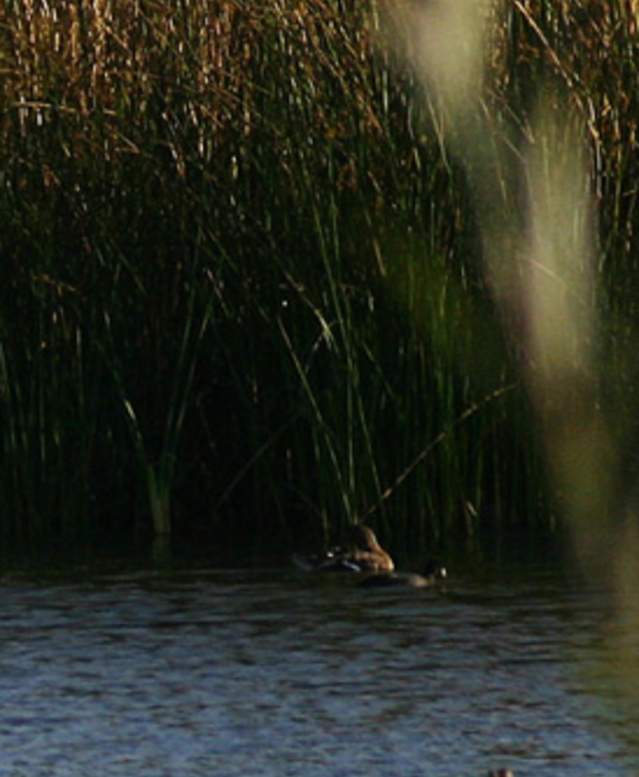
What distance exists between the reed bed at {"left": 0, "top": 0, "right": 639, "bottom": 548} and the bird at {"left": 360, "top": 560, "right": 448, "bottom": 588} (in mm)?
972

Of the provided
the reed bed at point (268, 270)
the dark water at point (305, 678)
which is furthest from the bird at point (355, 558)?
the reed bed at point (268, 270)

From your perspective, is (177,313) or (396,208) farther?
(177,313)

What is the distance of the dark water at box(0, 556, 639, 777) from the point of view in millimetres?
7047

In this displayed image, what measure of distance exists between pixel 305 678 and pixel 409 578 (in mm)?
1886

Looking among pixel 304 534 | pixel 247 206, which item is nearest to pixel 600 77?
pixel 247 206

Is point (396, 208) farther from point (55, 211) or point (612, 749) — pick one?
point (612, 749)

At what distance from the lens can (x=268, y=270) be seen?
11578 mm

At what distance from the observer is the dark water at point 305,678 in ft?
23.1

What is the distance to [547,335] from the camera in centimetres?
1098

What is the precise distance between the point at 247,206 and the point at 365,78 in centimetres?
76

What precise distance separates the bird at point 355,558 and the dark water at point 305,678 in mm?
94

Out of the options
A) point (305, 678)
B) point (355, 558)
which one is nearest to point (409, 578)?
point (355, 558)

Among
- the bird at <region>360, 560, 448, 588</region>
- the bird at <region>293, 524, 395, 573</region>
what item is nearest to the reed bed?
the bird at <region>293, 524, 395, 573</region>

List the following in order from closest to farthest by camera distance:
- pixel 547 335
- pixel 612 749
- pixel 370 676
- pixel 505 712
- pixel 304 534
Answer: pixel 612 749 < pixel 505 712 < pixel 370 676 < pixel 547 335 < pixel 304 534
